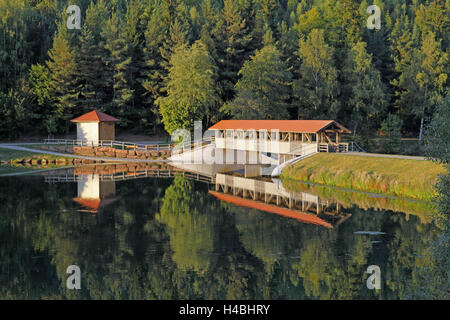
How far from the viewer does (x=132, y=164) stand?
6178cm

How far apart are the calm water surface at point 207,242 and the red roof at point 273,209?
0.07 meters

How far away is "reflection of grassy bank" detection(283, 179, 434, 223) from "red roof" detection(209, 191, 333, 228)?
399cm

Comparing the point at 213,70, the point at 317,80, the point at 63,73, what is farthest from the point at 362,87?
the point at 63,73

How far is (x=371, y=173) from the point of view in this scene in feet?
137

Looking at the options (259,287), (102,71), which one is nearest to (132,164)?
(102,71)

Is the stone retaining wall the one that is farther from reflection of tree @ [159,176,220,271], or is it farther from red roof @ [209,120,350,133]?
reflection of tree @ [159,176,220,271]

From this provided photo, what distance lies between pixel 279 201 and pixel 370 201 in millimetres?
6253

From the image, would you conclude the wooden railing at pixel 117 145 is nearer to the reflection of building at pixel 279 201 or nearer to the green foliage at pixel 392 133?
the reflection of building at pixel 279 201

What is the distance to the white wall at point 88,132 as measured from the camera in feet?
224

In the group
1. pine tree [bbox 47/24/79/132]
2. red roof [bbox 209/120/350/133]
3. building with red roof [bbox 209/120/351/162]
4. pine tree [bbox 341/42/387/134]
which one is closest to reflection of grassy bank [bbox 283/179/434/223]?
building with red roof [bbox 209/120/351/162]

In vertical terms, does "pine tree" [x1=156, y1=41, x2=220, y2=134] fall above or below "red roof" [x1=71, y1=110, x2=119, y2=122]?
above

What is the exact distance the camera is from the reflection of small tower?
121 feet

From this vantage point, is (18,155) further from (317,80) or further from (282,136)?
(317,80)

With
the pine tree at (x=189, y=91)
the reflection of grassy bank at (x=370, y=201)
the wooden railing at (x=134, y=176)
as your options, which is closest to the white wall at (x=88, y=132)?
the pine tree at (x=189, y=91)
